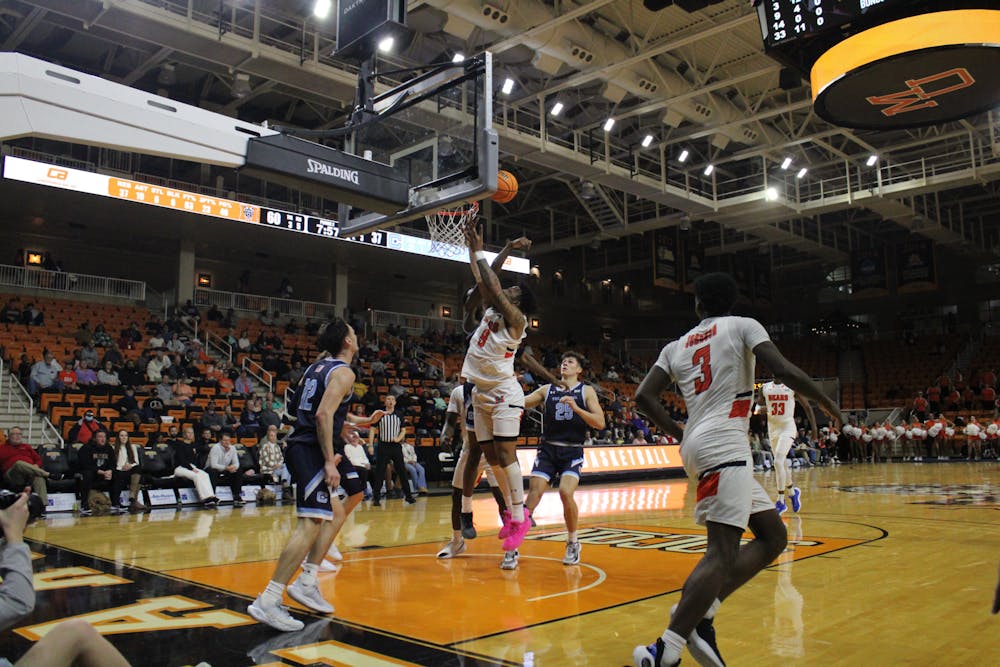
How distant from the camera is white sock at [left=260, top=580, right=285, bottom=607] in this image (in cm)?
413

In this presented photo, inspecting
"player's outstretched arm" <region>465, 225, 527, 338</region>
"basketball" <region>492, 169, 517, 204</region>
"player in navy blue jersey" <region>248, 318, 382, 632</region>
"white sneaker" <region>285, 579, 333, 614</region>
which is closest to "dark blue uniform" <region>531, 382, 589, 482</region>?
"player's outstretched arm" <region>465, 225, 527, 338</region>

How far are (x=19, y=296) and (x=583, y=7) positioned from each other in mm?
17016

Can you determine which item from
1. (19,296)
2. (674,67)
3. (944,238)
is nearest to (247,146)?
(674,67)

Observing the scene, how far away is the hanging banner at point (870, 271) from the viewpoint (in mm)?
29000

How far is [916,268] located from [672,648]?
29.4 meters

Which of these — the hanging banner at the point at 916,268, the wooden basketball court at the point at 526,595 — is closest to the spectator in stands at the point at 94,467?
the wooden basketball court at the point at 526,595

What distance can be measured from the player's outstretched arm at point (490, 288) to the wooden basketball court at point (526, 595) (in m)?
1.90

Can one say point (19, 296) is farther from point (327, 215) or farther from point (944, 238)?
point (944, 238)

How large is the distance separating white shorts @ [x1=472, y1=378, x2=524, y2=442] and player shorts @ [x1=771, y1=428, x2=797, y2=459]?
5201 mm

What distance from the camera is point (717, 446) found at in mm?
3430

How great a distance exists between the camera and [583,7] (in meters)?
14.8

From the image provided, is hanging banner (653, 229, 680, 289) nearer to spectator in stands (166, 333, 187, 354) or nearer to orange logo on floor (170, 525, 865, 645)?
spectator in stands (166, 333, 187, 354)

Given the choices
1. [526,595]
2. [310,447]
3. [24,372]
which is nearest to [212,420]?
[24,372]

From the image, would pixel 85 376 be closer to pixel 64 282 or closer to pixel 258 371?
pixel 258 371
